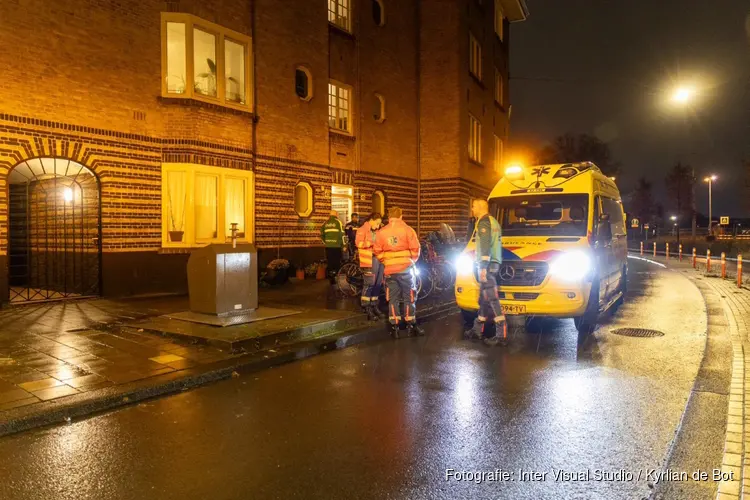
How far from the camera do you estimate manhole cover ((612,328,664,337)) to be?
855 cm

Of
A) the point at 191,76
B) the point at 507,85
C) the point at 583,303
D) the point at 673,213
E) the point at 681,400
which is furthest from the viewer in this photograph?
the point at 673,213

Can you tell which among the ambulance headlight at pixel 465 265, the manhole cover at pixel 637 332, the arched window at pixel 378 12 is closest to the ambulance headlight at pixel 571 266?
the ambulance headlight at pixel 465 265

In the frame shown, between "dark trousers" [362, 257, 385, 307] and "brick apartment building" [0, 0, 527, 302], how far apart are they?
16.5 ft

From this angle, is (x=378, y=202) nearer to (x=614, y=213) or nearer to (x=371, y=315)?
(x=614, y=213)

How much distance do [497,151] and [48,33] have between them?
62.7 ft

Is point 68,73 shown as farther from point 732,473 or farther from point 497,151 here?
point 497,151

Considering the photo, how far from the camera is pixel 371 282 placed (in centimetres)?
959

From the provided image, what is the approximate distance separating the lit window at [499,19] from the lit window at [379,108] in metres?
9.70

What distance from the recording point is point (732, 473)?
3.74 metres

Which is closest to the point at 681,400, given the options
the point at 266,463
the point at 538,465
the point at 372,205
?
the point at 538,465

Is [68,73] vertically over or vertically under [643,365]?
over

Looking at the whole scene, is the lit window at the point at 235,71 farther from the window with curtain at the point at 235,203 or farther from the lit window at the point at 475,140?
the lit window at the point at 475,140

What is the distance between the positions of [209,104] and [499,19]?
58.5ft

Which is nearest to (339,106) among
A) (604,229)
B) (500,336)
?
(604,229)
